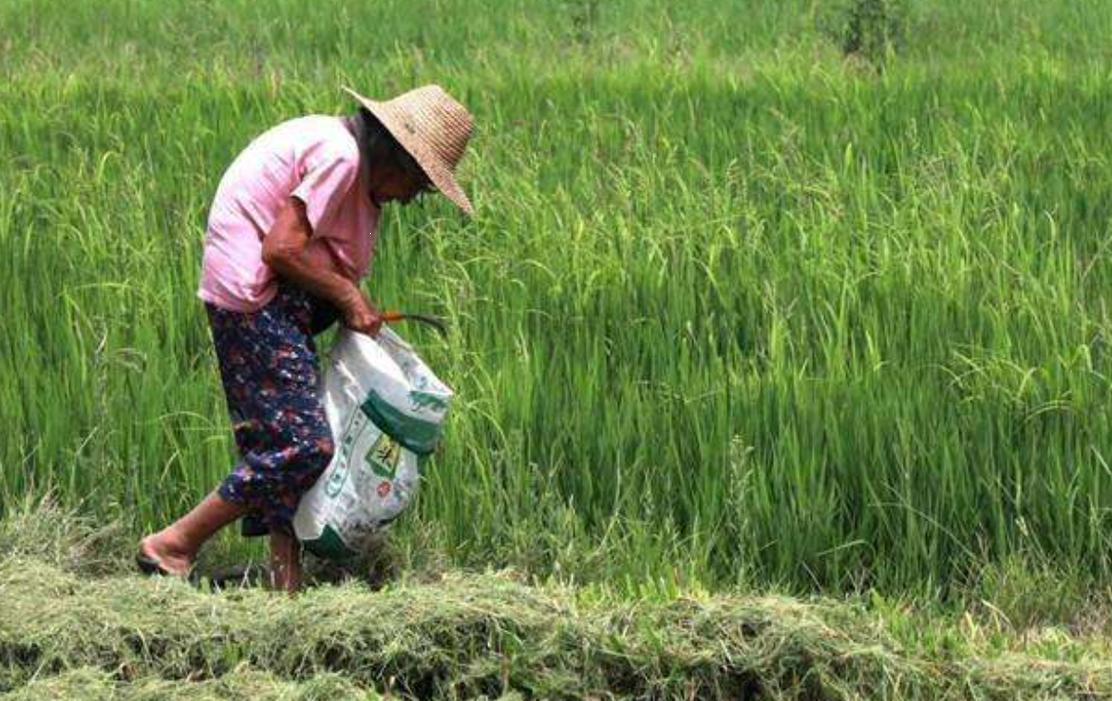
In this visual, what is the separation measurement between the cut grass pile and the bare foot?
1.00ft

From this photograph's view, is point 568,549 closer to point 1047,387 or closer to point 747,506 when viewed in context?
point 747,506

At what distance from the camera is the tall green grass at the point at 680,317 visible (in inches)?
141

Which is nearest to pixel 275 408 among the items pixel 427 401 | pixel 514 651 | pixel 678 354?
pixel 427 401

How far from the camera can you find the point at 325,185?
130 inches

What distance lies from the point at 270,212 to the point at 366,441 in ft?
1.56

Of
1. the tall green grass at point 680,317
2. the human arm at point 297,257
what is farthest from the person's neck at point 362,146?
the tall green grass at point 680,317

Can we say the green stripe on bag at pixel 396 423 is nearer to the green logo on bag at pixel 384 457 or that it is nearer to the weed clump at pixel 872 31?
the green logo on bag at pixel 384 457

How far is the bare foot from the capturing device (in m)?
3.43

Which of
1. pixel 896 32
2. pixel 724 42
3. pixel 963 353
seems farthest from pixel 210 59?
pixel 963 353

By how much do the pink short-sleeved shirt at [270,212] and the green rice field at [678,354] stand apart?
1.71ft

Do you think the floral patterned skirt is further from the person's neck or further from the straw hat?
the straw hat

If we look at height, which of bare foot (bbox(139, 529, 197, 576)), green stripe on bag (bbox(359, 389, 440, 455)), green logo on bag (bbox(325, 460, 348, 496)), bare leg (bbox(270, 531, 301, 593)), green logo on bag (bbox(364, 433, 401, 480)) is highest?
green stripe on bag (bbox(359, 389, 440, 455))

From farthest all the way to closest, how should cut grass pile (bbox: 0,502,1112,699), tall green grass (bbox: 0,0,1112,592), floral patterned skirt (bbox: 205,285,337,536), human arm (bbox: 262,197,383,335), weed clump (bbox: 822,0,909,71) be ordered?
weed clump (bbox: 822,0,909,71) < tall green grass (bbox: 0,0,1112,592) < floral patterned skirt (bbox: 205,285,337,536) < human arm (bbox: 262,197,383,335) < cut grass pile (bbox: 0,502,1112,699)

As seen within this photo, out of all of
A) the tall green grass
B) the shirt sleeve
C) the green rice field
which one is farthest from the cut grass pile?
the shirt sleeve
